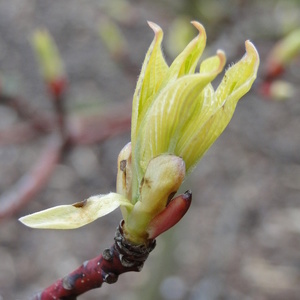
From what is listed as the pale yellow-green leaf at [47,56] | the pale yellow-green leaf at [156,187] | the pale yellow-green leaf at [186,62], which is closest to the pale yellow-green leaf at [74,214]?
the pale yellow-green leaf at [156,187]

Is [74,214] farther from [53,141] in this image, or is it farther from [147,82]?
[53,141]

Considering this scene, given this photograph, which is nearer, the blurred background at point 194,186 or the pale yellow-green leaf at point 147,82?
the pale yellow-green leaf at point 147,82

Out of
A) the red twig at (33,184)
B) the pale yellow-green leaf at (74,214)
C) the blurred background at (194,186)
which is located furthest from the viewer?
the blurred background at (194,186)

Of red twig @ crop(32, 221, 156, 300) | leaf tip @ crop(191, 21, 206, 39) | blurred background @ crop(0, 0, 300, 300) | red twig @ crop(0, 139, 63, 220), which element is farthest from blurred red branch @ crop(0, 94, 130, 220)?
leaf tip @ crop(191, 21, 206, 39)

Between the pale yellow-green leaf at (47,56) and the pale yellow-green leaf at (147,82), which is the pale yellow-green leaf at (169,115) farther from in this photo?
the pale yellow-green leaf at (47,56)

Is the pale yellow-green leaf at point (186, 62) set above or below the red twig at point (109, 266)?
above

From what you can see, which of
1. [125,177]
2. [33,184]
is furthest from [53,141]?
[125,177]

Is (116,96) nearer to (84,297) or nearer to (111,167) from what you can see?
(111,167)

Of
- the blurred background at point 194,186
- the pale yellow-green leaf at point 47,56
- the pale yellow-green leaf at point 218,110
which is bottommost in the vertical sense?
the pale yellow-green leaf at point 218,110

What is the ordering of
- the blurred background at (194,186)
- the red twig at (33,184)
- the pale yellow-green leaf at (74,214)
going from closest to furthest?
the pale yellow-green leaf at (74,214)
the red twig at (33,184)
the blurred background at (194,186)

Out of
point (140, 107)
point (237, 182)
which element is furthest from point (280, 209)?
point (140, 107)
